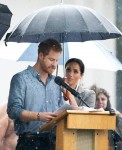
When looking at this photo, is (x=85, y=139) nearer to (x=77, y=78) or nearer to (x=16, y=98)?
(x=16, y=98)

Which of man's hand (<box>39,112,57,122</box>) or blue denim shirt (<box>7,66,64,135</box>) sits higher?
blue denim shirt (<box>7,66,64,135</box>)

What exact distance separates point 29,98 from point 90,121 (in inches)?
39.1

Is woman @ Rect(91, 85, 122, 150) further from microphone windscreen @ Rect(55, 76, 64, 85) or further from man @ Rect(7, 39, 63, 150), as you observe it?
microphone windscreen @ Rect(55, 76, 64, 85)

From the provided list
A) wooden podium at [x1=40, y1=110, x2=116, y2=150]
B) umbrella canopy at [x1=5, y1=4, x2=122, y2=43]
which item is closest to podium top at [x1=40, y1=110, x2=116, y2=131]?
wooden podium at [x1=40, y1=110, x2=116, y2=150]

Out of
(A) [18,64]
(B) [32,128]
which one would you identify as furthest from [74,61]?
(A) [18,64]

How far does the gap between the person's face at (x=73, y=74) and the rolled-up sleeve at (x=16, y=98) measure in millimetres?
1211

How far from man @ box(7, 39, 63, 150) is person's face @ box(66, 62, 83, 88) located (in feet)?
2.96

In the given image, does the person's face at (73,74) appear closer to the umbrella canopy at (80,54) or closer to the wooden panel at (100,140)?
the umbrella canopy at (80,54)

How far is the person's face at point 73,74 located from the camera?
8.37 m

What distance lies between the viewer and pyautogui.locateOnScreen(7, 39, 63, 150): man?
7129mm

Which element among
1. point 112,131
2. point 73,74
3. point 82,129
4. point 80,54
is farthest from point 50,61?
point 80,54

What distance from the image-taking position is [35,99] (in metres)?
7.24

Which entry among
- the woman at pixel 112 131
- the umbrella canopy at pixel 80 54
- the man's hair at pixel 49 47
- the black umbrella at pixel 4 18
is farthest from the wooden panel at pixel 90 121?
the umbrella canopy at pixel 80 54

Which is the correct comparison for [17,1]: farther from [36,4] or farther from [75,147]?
[75,147]
